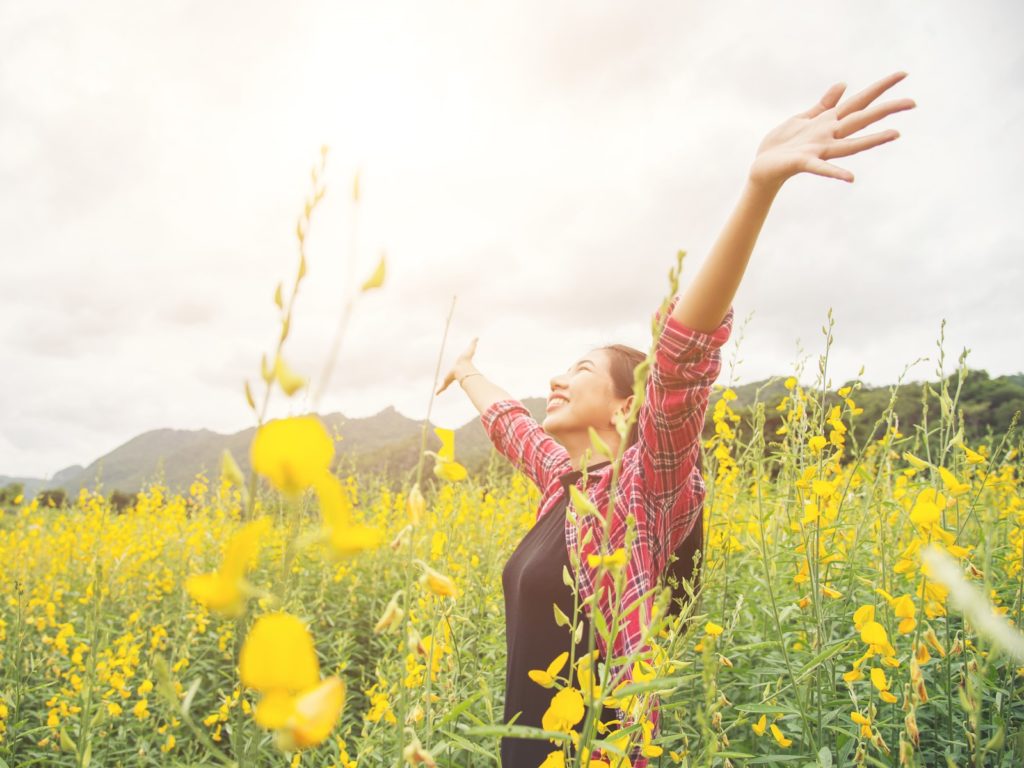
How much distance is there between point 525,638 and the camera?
Answer: 2.06m

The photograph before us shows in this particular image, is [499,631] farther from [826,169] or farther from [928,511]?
[826,169]

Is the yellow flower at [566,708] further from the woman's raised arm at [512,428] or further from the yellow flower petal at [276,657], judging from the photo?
the woman's raised arm at [512,428]

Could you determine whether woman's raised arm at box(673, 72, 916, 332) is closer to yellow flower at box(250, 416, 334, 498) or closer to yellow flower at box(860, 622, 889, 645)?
yellow flower at box(860, 622, 889, 645)

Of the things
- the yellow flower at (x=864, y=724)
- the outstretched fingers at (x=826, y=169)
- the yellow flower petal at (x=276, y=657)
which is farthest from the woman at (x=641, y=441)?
the yellow flower petal at (x=276, y=657)

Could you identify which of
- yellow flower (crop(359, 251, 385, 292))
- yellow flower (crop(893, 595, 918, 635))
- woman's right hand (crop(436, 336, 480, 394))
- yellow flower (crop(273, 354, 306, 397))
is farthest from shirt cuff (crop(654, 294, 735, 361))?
woman's right hand (crop(436, 336, 480, 394))

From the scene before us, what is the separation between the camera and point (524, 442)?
3.02 meters

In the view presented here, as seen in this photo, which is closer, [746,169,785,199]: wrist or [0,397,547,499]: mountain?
[746,169,785,199]: wrist

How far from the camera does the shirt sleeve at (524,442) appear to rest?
282 centimetres

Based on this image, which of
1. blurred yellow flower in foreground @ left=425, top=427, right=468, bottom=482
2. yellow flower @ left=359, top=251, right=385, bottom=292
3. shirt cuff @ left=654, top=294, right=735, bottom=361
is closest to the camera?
yellow flower @ left=359, top=251, right=385, bottom=292

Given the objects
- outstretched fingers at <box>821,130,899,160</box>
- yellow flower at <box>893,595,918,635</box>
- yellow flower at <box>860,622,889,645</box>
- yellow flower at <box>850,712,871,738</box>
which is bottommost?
yellow flower at <box>850,712,871,738</box>

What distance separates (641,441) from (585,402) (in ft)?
1.97

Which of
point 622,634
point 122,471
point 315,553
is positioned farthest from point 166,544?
point 122,471

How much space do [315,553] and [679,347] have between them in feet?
14.3

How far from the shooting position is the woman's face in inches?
96.8
